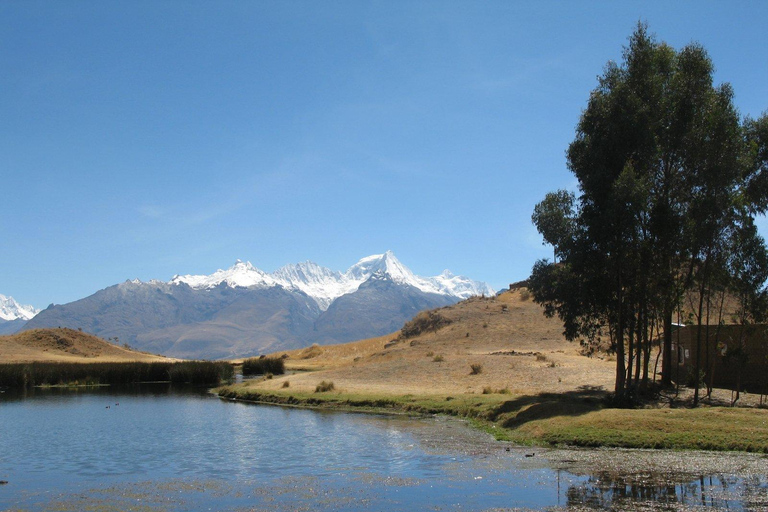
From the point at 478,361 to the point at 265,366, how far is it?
35508 millimetres

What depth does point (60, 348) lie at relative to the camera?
344ft

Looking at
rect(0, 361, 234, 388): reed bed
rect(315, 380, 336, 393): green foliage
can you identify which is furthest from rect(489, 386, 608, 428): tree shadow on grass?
rect(0, 361, 234, 388): reed bed

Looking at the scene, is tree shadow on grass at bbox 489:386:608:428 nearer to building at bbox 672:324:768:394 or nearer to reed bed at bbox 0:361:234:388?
building at bbox 672:324:768:394

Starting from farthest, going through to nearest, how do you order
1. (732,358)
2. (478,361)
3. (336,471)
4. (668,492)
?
(478,361) < (732,358) < (336,471) < (668,492)

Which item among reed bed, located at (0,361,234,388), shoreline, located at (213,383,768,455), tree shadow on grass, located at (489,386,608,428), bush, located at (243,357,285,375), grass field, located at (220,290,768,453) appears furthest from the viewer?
bush, located at (243,357,285,375)

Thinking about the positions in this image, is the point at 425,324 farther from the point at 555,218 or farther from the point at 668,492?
the point at 668,492

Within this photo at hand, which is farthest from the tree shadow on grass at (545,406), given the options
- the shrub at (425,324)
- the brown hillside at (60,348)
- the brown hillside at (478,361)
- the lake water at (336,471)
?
the brown hillside at (60,348)

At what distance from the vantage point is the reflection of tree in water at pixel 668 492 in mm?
17406

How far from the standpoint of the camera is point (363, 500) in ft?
62.0

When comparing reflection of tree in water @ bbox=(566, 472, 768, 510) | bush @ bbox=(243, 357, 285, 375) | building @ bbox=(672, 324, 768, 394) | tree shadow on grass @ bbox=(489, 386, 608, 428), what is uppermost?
building @ bbox=(672, 324, 768, 394)

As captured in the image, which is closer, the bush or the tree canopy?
the tree canopy

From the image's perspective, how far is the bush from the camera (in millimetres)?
82250

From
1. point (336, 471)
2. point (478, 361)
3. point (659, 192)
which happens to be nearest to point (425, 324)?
point (478, 361)

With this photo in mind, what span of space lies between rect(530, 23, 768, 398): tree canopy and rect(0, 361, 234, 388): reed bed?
147 ft
